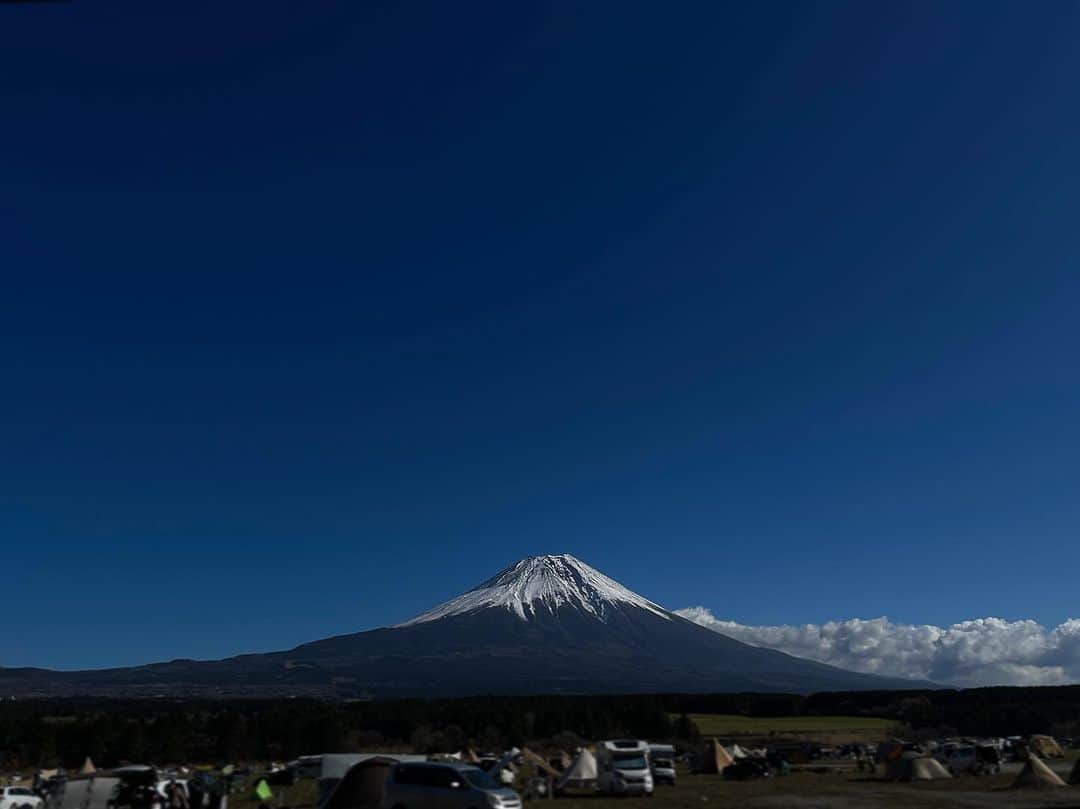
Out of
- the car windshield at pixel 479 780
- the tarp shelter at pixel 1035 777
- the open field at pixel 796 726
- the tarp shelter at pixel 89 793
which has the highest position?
the car windshield at pixel 479 780

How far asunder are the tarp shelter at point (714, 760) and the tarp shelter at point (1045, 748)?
2040 cm

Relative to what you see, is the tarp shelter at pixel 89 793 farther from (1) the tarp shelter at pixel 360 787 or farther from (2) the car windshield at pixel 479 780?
(2) the car windshield at pixel 479 780

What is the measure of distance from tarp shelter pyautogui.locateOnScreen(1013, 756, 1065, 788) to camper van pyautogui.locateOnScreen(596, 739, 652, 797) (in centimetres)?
1267


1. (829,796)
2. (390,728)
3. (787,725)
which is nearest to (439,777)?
(829,796)

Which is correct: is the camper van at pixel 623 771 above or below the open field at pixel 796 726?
above

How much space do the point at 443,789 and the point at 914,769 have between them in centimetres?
2574

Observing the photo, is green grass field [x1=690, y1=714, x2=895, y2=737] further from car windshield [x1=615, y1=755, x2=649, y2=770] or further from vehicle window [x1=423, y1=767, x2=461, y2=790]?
vehicle window [x1=423, y1=767, x2=461, y2=790]

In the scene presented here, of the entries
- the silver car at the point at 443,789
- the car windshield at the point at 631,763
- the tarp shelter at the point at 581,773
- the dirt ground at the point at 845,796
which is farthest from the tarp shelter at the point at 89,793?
the tarp shelter at the point at 581,773

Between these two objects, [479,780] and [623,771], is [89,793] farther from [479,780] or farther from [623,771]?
[623,771]

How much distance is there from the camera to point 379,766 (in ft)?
77.8

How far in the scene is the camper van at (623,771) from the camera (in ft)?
101

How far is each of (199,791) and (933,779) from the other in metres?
28.5

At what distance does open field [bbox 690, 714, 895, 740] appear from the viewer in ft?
287

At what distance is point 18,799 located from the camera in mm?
27344
